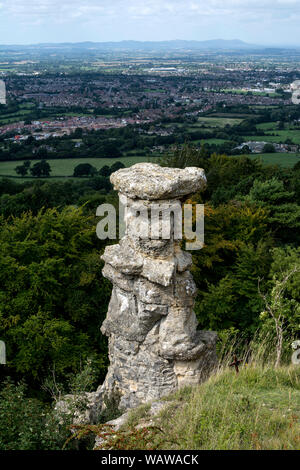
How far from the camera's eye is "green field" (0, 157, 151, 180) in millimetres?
61281

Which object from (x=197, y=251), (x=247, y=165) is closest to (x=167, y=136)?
(x=247, y=165)

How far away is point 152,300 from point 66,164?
60.6 m

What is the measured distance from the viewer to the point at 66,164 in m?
66.5

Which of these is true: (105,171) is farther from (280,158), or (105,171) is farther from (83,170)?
(280,158)

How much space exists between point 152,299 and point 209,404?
2.40 metres

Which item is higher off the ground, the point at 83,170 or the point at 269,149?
the point at 269,149

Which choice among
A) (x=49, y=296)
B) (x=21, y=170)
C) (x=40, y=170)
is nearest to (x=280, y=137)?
(x=40, y=170)

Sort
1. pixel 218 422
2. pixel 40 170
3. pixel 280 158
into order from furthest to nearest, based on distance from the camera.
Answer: pixel 280 158 < pixel 40 170 < pixel 218 422

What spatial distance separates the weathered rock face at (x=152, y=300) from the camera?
8.44 m

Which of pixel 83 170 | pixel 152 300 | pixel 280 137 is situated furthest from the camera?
pixel 280 137

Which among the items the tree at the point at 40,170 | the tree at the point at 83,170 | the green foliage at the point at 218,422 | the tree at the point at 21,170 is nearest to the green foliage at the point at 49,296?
the green foliage at the point at 218,422

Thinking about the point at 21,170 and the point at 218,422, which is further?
the point at 21,170

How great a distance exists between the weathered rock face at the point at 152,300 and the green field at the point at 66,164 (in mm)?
53011

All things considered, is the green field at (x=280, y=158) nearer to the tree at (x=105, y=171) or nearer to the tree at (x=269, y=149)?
the tree at (x=269, y=149)
